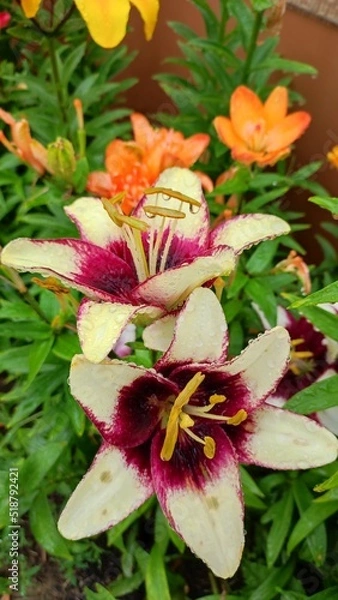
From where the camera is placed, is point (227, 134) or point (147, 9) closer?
point (147, 9)

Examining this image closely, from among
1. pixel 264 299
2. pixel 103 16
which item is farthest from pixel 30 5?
pixel 264 299

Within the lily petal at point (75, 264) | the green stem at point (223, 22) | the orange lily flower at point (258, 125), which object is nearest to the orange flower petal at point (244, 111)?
the orange lily flower at point (258, 125)

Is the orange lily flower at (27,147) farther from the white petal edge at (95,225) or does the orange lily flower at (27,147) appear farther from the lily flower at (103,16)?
the white petal edge at (95,225)

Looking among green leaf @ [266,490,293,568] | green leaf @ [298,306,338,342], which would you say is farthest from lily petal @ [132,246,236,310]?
green leaf @ [266,490,293,568]

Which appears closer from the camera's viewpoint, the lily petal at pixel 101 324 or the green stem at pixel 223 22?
the lily petal at pixel 101 324

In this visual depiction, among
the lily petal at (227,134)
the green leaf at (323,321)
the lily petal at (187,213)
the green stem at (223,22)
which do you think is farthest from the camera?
the green stem at (223,22)

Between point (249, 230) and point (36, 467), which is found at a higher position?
point (249, 230)

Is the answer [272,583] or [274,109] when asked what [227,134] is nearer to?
[274,109]
